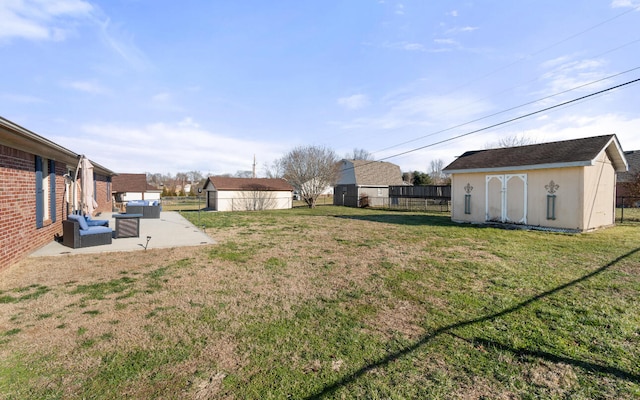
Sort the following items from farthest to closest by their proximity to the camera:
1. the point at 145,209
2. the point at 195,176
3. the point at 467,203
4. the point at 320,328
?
the point at 195,176
the point at 145,209
the point at 467,203
the point at 320,328

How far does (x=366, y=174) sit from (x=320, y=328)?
3104 cm

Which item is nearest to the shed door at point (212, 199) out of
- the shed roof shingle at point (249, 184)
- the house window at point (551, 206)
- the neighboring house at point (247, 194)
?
the neighboring house at point (247, 194)

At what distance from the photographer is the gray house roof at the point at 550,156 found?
437 inches

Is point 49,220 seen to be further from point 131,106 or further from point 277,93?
point 277,93

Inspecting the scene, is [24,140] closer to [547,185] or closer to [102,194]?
[102,194]

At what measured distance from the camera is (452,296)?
457 cm

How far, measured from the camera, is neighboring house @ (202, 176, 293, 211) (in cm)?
2861

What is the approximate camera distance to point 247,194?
1160 inches

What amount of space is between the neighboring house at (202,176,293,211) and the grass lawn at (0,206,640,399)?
22.2 meters

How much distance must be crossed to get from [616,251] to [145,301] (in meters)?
11.2

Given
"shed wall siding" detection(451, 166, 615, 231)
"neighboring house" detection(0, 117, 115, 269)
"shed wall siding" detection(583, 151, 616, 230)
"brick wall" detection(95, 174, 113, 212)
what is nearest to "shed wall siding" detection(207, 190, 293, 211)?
"brick wall" detection(95, 174, 113, 212)

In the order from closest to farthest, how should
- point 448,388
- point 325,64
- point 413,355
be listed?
point 448,388 → point 413,355 → point 325,64

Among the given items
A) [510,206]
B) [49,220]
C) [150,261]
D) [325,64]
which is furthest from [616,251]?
[49,220]

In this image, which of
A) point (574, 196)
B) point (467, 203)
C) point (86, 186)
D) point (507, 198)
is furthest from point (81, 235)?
point (574, 196)
